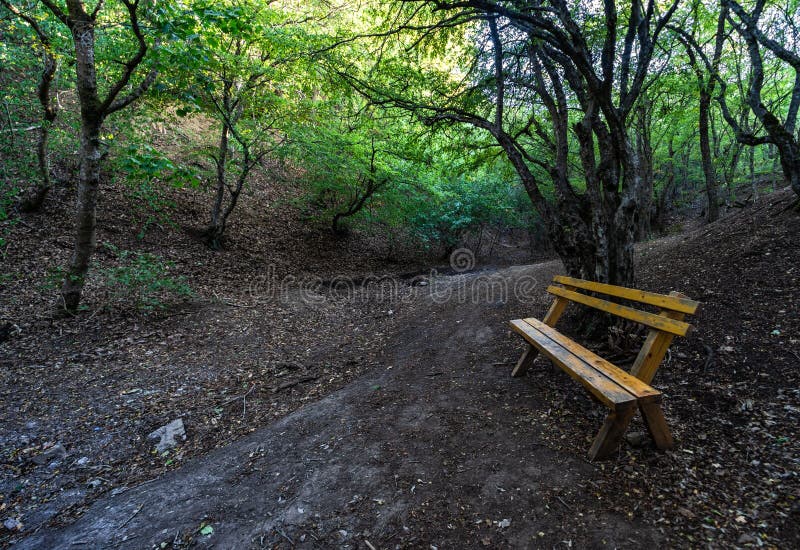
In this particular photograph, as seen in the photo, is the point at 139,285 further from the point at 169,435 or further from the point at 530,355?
the point at 530,355

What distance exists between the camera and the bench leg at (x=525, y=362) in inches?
149

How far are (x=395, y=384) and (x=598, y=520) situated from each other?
258 cm

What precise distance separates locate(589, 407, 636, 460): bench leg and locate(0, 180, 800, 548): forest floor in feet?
0.33

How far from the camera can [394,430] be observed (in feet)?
10.5

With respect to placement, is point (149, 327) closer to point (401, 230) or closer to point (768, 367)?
point (768, 367)

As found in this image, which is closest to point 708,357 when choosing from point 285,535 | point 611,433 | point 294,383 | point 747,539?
point 611,433

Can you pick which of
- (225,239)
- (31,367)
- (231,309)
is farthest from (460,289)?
(31,367)

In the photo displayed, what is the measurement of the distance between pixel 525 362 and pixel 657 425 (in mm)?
1513

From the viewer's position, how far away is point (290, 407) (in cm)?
412

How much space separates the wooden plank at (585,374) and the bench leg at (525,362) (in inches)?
9.1

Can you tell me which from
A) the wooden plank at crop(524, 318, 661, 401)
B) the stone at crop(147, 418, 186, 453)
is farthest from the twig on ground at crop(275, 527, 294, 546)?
the wooden plank at crop(524, 318, 661, 401)

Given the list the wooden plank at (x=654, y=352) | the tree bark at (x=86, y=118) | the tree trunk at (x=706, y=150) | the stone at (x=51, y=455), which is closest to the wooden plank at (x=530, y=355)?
the wooden plank at (x=654, y=352)

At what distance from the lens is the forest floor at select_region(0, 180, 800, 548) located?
212 cm

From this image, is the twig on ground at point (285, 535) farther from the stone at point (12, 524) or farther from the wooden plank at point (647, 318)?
the wooden plank at point (647, 318)
